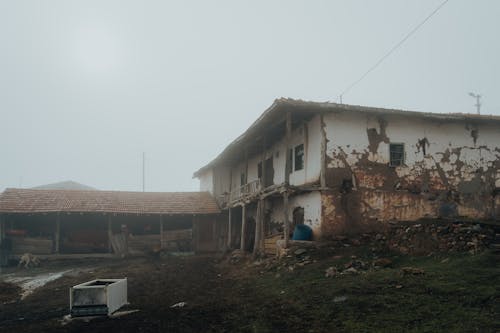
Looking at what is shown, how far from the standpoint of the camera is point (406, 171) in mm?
16297

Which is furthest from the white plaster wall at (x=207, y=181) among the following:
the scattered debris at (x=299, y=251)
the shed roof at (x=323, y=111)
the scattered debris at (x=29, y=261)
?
the scattered debris at (x=299, y=251)

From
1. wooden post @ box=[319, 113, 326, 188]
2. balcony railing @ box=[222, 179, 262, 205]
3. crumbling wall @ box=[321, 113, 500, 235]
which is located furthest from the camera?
balcony railing @ box=[222, 179, 262, 205]

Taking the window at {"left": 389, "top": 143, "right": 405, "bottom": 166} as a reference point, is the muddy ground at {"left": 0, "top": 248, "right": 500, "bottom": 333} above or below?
below

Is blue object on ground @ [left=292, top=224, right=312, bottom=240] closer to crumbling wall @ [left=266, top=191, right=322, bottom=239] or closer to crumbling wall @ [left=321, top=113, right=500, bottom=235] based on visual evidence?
crumbling wall @ [left=266, top=191, right=322, bottom=239]

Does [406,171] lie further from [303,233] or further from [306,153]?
[303,233]

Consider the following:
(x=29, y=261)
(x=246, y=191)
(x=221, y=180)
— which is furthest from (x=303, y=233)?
(x=29, y=261)

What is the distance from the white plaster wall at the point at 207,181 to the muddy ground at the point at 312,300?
1677cm

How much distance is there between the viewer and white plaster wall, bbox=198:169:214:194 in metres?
31.0

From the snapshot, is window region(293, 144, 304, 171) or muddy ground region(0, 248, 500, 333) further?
window region(293, 144, 304, 171)

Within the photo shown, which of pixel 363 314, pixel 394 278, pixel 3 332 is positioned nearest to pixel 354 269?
pixel 394 278

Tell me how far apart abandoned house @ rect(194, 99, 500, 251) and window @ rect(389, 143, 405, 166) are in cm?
4

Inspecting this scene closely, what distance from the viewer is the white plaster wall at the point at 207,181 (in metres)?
31.0

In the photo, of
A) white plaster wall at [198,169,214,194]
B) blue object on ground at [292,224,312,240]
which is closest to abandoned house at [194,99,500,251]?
blue object on ground at [292,224,312,240]

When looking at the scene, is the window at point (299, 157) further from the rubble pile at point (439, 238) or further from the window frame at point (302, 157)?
the rubble pile at point (439, 238)
